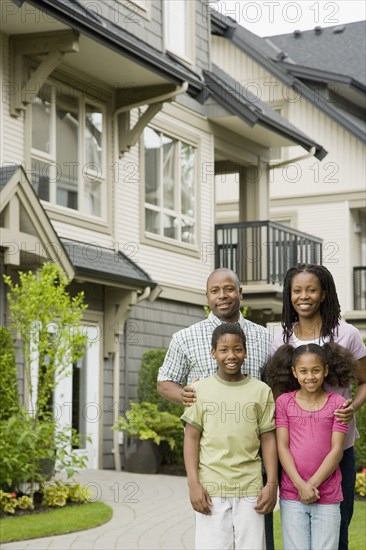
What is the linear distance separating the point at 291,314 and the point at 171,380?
75 centimetres

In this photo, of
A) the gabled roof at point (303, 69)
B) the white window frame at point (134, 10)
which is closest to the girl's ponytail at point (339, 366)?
the white window frame at point (134, 10)

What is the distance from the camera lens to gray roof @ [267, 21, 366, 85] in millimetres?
31297

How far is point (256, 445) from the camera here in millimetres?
5422

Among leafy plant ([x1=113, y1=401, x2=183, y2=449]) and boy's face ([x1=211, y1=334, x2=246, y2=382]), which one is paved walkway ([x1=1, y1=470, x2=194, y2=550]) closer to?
leafy plant ([x1=113, y1=401, x2=183, y2=449])

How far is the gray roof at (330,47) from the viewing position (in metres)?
31.3

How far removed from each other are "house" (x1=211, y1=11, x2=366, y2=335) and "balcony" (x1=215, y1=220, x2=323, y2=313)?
694 cm

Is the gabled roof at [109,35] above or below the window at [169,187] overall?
above

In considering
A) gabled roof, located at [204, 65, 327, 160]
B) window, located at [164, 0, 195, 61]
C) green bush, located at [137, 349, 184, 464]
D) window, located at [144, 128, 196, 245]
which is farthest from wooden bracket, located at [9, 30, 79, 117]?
gabled roof, located at [204, 65, 327, 160]

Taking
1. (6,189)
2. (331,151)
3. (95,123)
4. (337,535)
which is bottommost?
(337,535)

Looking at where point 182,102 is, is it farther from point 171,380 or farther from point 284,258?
point 171,380

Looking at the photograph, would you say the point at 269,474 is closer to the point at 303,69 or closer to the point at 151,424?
the point at 151,424

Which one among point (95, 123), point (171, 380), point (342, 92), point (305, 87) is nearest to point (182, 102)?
point (95, 123)

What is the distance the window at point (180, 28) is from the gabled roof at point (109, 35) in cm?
118

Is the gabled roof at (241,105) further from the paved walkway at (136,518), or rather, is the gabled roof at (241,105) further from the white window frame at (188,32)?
the paved walkway at (136,518)
